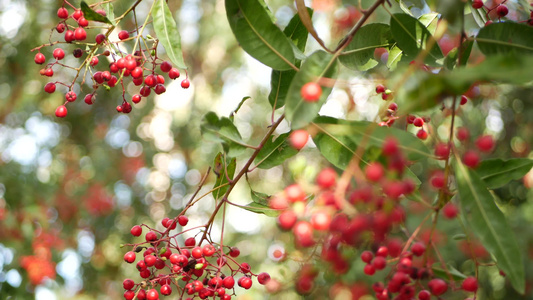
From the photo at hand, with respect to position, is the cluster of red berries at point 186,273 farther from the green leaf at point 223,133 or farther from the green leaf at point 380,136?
the green leaf at point 380,136

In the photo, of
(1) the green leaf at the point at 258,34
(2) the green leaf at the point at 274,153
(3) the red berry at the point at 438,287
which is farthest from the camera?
(2) the green leaf at the point at 274,153

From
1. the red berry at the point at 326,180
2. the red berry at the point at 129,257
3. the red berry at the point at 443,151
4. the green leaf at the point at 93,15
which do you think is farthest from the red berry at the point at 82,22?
the red berry at the point at 443,151

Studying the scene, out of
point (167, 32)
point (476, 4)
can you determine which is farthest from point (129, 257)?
point (476, 4)

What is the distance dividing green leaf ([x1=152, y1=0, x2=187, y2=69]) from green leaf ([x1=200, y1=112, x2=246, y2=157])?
0.28 meters

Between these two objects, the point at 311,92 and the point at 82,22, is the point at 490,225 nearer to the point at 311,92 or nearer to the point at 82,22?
the point at 311,92

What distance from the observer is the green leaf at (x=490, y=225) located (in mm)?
748

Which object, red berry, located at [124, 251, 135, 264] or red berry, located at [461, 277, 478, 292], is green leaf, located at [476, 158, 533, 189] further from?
red berry, located at [124, 251, 135, 264]

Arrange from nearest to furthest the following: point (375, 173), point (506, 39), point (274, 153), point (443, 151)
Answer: point (375, 173), point (443, 151), point (506, 39), point (274, 153)

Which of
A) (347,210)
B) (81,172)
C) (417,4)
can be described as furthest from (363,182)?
(81,172)

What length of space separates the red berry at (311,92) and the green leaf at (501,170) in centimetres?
42

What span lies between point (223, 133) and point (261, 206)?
0.31 m

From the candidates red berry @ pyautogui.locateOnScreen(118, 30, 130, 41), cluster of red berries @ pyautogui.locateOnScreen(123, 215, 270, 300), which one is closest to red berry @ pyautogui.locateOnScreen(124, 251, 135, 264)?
cluster of red berries @ pyautogui.locateOnScreen(123, 215, 270, 300)

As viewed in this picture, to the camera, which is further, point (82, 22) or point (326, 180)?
point (82, 22)

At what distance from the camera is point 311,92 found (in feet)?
2.54
